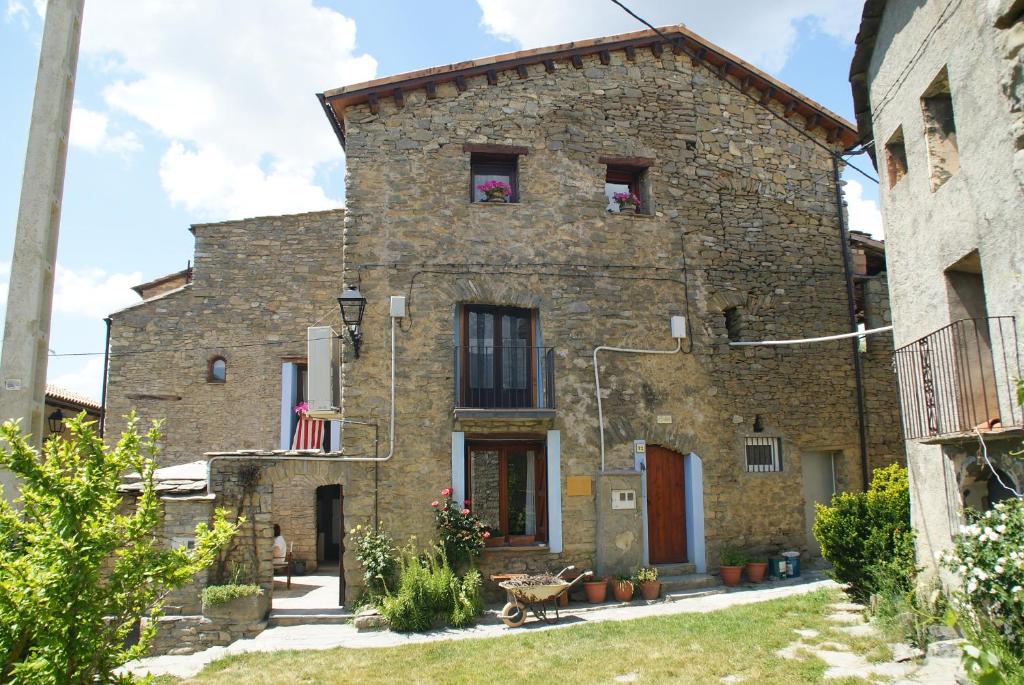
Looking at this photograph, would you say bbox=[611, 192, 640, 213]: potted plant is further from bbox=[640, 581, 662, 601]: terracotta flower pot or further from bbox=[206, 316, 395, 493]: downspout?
bbox=[640, 581, 662, 601]: terracotta flower pot

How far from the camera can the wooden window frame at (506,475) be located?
1230 cm

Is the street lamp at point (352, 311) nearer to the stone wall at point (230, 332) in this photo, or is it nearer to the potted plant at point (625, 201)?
the stone wall at point (230, 332)

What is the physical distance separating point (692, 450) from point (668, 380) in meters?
1.24

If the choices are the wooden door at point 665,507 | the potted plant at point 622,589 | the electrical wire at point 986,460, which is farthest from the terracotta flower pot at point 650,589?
the electrical wire at point 986,460

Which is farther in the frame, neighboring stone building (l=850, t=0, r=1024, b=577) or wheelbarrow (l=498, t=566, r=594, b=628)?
wheelbarrow (l=498, t=566, r=594, b=628)

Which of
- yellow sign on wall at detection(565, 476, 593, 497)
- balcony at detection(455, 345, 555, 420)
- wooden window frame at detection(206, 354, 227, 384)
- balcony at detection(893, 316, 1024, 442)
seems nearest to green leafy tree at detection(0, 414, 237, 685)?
balcony at detection(893, 316, 1024, 442)

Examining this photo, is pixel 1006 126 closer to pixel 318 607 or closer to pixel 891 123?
pixel 891 123

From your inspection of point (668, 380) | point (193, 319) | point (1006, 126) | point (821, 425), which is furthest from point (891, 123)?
point (193, 319)

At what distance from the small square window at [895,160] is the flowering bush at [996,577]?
4052 mm

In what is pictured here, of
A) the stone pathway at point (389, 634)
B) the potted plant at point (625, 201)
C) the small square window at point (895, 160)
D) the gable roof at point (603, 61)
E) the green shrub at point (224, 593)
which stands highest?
the gable roof at point (603, 61)

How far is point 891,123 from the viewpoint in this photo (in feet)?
28.3

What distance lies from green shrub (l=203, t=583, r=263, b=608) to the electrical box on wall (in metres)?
5.45

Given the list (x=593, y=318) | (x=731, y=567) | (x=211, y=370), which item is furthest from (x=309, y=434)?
(x=731, y=567)

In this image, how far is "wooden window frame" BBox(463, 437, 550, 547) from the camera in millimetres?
12297
